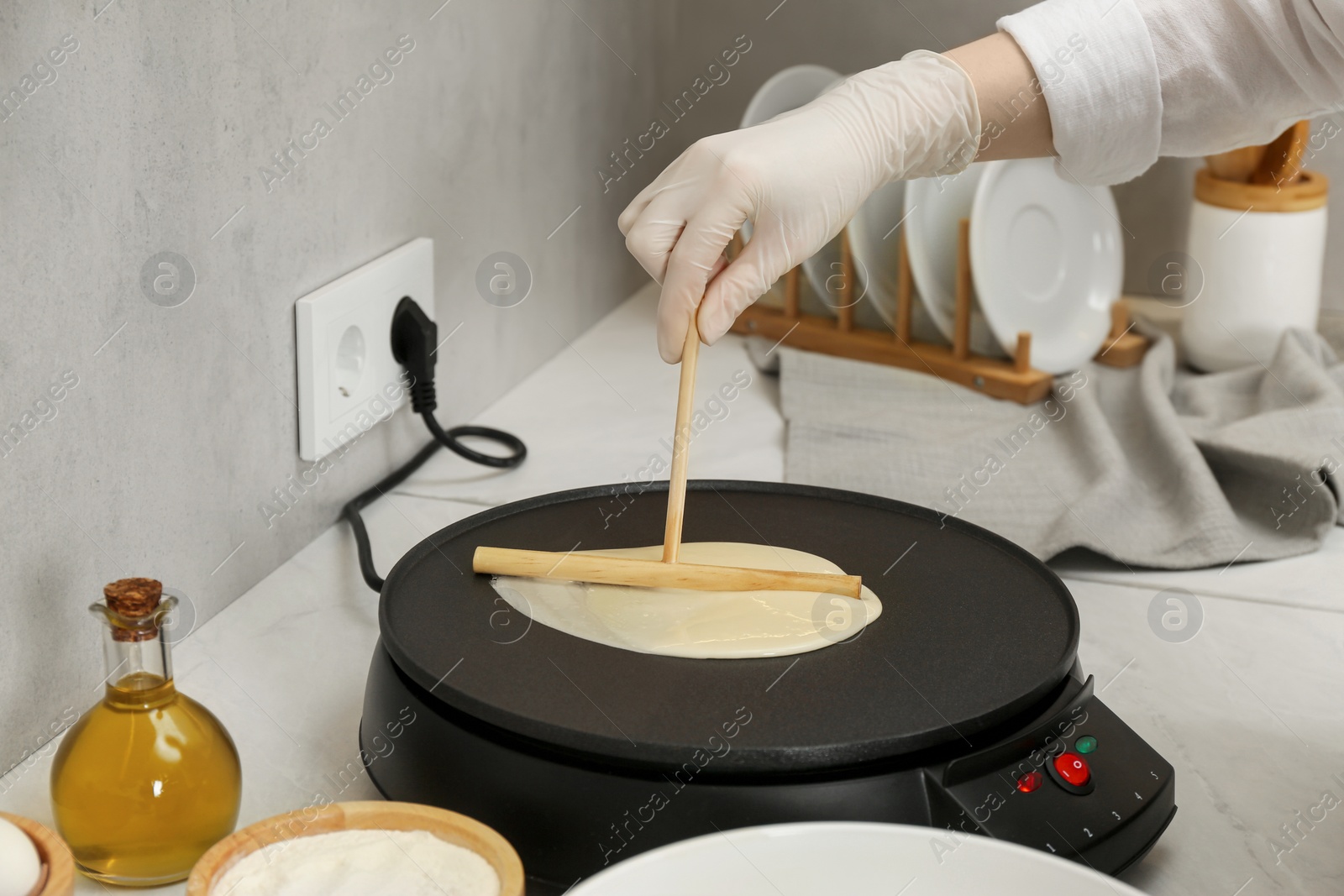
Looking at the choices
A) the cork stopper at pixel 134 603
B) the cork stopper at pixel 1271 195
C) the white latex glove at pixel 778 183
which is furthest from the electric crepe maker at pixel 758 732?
the cork stopper at pixel 1271 195

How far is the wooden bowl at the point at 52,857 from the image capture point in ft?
1.61

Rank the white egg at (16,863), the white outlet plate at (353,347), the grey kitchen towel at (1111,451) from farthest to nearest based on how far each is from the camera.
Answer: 1. the grey kitchen towel at (1111,451)
2. the white outlet plate at (353,347)
3. the white egg at (16,863)

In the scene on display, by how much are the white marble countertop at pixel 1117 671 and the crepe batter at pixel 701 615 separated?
0.49 feet

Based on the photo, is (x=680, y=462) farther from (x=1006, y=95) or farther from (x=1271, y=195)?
(x=1271, y=195)

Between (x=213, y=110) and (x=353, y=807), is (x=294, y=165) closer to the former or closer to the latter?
(x=213, y=110)

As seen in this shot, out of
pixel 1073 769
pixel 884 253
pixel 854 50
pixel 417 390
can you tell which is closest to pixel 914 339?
pixel 884 253

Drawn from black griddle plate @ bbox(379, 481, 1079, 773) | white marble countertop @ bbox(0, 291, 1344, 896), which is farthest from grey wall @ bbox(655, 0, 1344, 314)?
black griddle plate @ bbox(379, 481, 1079, 773)

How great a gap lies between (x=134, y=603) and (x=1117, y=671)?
25.2 inches

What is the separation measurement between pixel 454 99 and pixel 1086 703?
81cm

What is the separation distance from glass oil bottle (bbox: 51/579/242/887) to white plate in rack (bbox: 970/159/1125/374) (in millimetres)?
1012

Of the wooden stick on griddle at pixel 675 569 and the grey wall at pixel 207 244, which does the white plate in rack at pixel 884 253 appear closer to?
the grey wall at pixel 207 244

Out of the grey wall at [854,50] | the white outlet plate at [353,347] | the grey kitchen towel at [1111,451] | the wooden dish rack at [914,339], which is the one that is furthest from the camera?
the grey wall at [854,50]

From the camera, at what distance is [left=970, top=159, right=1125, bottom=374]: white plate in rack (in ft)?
4.58

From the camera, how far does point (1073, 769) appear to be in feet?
1.96
